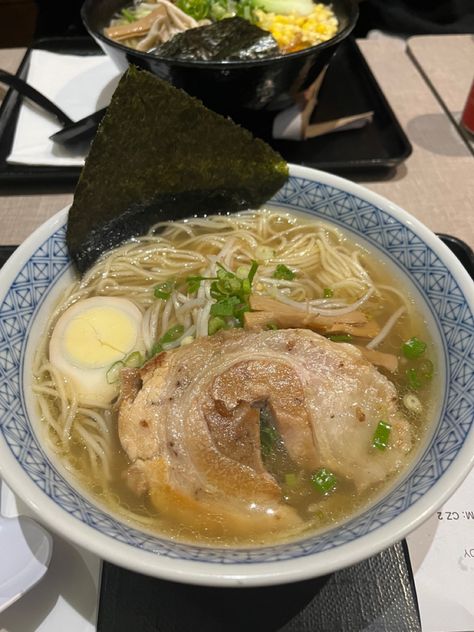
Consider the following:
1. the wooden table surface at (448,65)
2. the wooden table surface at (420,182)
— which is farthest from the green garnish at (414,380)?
the wooden table surface at (448,65)

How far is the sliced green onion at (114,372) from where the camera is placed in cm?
153

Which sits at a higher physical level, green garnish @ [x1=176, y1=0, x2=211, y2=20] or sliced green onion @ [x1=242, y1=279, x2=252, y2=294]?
green garnish @ [x1=176, y1=0, x2=211, y2=20]

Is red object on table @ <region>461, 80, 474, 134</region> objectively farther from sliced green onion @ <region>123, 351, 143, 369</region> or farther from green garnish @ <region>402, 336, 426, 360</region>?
sliced green onion @ <region>123, 351, 143, 369</region>

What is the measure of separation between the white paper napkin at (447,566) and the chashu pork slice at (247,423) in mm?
257

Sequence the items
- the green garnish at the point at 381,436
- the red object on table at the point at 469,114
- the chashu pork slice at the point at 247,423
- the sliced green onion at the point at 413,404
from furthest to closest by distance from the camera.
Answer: the red object on table at the point at 469,114, the sliced green onion at the point at 413,404, the green garnish at the point at 381,436, the chashu pork slice at the point at 247,423

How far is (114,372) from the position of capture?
60.8 inches

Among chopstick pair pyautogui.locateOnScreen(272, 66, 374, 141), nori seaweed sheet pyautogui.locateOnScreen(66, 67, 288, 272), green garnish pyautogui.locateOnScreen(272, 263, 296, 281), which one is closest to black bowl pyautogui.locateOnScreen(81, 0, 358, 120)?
chopstick pair pyautogui.locateOnScreen(272, 66, 374, 141)

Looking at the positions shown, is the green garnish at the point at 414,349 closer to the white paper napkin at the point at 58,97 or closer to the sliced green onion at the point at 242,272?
the sliced green onion at the point at 242,272

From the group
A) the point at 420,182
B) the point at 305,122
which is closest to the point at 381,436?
the point at 420,182

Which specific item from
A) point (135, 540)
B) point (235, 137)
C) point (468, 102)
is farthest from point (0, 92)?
point (135, 540)

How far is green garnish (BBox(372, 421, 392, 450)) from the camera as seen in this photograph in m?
1.33

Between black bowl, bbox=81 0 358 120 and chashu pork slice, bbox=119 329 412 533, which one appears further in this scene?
black bowl, bbox=81 0 358 120

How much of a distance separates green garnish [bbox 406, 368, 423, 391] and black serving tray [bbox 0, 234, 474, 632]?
455 millimetres

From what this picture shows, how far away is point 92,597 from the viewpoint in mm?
1265
